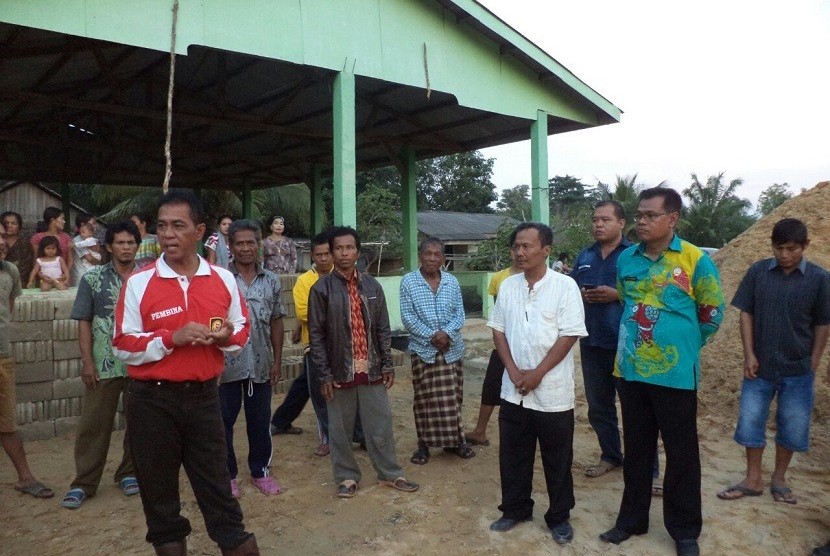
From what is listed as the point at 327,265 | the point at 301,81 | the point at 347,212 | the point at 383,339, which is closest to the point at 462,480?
the point at 383,339

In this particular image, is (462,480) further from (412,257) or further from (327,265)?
(412,257)

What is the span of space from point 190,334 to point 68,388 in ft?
12.1

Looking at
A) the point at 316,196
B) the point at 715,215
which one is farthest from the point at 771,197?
the point at 316,196

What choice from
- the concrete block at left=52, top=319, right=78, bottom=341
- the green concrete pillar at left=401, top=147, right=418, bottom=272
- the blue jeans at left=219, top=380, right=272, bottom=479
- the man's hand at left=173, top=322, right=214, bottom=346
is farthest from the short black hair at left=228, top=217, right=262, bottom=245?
the green concrete pillar at left=401, top=147, right=418, bottom=272

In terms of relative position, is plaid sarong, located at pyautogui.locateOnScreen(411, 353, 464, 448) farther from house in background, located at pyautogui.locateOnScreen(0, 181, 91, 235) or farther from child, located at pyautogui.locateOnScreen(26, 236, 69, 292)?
house in background, located at pyautogui.locateOnScreen(0, 181, 91, 235)

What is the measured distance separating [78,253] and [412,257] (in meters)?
5.67

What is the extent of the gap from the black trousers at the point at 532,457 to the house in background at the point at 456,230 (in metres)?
21.6

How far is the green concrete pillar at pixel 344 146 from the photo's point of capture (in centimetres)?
705

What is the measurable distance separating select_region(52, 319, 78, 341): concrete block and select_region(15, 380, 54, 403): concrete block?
390 millimetres

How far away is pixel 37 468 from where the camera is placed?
448cm

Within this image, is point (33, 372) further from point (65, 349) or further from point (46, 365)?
point (65, 349)

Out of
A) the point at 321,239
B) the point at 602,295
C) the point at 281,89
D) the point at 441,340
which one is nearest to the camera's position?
the point at 602,295

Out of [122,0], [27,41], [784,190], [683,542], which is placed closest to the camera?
[683,542]

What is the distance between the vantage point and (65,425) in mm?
5234
